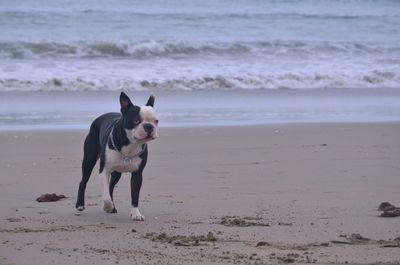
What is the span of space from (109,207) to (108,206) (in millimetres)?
15

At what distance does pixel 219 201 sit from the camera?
7117 millimetres

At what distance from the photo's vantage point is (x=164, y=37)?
890 inches

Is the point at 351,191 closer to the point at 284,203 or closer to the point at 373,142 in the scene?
the point at 284,203

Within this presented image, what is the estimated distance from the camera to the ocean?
13.8 m

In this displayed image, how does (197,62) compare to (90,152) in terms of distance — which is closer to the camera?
(90,152)

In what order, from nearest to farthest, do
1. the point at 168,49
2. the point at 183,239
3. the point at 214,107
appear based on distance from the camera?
the point at 183,239
the point at 214,107
the point at 168,49

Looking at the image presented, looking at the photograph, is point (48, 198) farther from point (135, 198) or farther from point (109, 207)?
point (135, 198)

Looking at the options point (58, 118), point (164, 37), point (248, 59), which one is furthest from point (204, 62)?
point (58, 118)

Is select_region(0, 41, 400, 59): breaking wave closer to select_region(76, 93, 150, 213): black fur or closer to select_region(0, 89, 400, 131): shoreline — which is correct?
select_region(0, 89, 400, 131): shoreline

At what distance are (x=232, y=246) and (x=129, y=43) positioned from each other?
16.1 m

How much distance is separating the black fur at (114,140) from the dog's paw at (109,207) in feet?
0.13

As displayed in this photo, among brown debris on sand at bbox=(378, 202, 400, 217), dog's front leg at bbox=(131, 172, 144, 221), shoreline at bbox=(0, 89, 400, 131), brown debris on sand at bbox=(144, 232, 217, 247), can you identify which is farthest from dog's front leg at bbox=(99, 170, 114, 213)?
shoreline at bbox=(0, 89, 400, 131)

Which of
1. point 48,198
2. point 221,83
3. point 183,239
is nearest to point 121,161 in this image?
point 48,198

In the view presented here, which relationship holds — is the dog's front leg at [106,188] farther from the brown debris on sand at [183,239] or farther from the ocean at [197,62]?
the ocean at [197,62]
